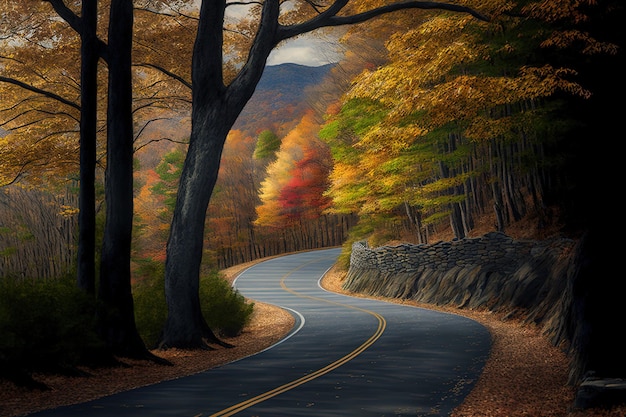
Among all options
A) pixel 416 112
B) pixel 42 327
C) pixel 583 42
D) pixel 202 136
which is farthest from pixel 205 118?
pixel 416 112

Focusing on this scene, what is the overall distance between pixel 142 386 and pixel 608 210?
8.63 m

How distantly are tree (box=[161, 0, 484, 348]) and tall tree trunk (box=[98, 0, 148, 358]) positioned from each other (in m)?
2.00

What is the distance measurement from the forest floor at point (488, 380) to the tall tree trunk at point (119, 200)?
0.77 m

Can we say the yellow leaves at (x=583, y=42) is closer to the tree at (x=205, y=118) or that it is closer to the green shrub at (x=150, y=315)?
the tree at (x=205, y=118)

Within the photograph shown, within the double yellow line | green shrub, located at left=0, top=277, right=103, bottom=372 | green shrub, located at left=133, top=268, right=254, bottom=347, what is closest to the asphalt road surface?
the double yellow line

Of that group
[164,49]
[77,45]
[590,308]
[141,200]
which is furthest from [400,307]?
[141,200]

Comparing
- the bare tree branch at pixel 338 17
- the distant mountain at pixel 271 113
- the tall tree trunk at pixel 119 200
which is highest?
the distant mountain at pixel 271 113

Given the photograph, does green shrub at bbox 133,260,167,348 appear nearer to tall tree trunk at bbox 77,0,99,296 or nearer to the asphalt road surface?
the asphalt road surface

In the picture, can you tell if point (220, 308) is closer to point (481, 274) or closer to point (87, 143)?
point (87, 143)

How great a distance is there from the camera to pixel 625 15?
45.6 ft

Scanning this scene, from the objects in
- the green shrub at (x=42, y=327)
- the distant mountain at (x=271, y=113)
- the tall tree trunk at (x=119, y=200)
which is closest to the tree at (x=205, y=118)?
the tall tree trunk at (x=119, y=200)

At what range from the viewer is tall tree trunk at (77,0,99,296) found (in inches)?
612

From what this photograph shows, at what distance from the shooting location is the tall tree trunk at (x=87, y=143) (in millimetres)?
15555

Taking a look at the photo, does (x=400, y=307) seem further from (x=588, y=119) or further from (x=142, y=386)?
(x=142, y=386)
